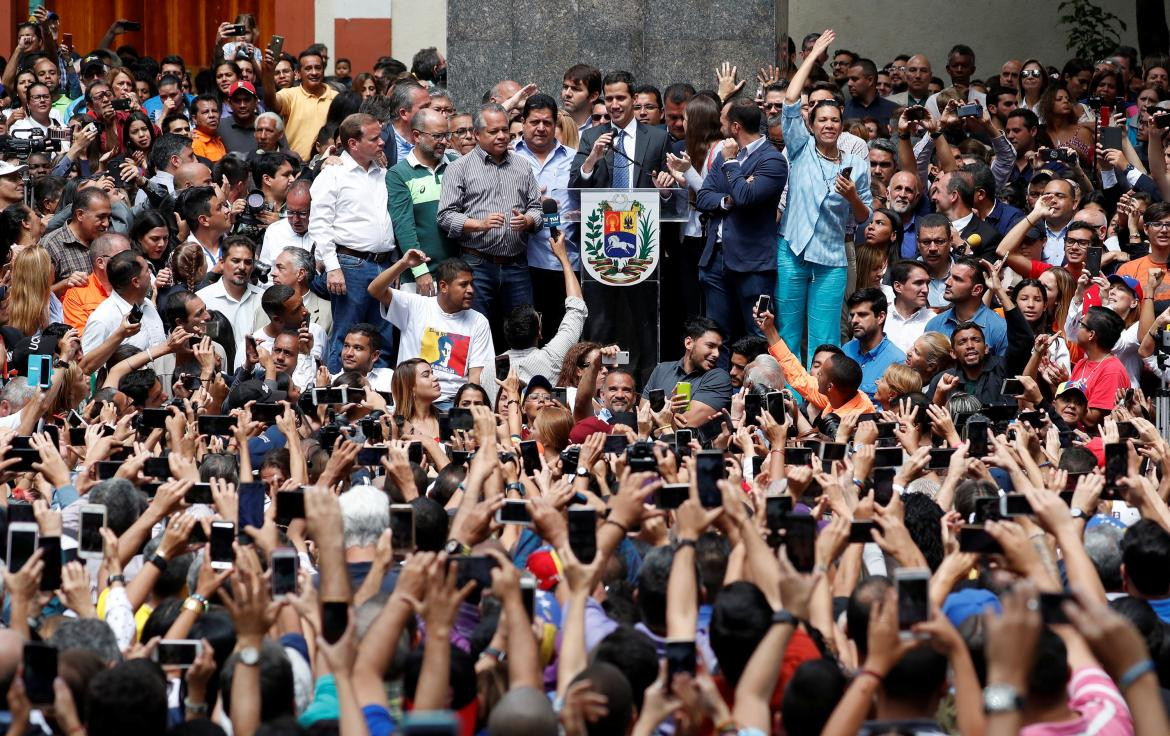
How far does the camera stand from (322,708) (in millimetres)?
4129

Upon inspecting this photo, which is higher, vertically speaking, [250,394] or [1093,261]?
[1093,261]

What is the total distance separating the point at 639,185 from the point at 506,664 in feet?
21.0

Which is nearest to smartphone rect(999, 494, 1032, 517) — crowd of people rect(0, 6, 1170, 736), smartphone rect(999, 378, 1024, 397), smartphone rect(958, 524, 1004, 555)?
crowd of people rect(0, 6, 1170, 736)

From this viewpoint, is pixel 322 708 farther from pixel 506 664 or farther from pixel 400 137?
pixel 400 137

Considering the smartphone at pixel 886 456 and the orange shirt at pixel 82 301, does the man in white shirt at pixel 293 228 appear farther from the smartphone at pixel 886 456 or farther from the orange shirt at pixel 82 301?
the smartphone at pixel 886 456

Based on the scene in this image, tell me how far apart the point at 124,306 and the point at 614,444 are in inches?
143

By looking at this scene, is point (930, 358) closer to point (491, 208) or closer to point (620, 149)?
point (620, 149)

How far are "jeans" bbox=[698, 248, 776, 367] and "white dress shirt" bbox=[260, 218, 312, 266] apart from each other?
7.86 feet

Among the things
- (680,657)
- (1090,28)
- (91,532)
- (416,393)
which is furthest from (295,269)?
(1090,28)

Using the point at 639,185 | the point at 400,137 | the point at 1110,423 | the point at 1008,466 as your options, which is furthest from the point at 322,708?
the point at 400,137

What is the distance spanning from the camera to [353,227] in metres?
10.4

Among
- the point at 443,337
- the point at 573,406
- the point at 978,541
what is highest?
the point at 443,337

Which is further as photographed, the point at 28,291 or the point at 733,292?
the point at 733,292

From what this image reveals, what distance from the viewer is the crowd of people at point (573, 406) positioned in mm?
4004
